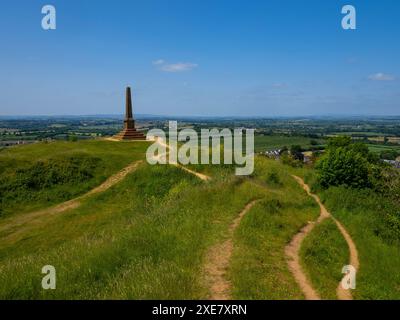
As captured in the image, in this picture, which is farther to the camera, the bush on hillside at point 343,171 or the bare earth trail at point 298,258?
the bush on hillside at point 343,171

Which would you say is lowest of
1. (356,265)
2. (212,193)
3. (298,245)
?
(356,265)

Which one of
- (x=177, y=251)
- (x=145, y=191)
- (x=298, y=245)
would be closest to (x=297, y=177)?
(x=145, y=191)

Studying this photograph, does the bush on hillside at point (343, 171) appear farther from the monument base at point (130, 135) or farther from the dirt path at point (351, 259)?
the monument base at point (130, 135)

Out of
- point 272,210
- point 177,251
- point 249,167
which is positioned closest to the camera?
point 177,251

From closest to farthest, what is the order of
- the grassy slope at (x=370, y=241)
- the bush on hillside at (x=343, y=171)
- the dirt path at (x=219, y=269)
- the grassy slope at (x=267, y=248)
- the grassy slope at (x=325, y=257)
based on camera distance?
the dirt path at (x=219, y=269), the grassy slope at (x=267, y=248), the grassy slope at (x=325, y=257), the grassy slope at (x=370, y=241), the bush on hillside at (x=343, y=171)

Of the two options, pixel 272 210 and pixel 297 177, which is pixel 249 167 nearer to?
pixel 297 177

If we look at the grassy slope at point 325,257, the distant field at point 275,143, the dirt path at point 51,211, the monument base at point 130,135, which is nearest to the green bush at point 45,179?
the dirt path at point 51,211
